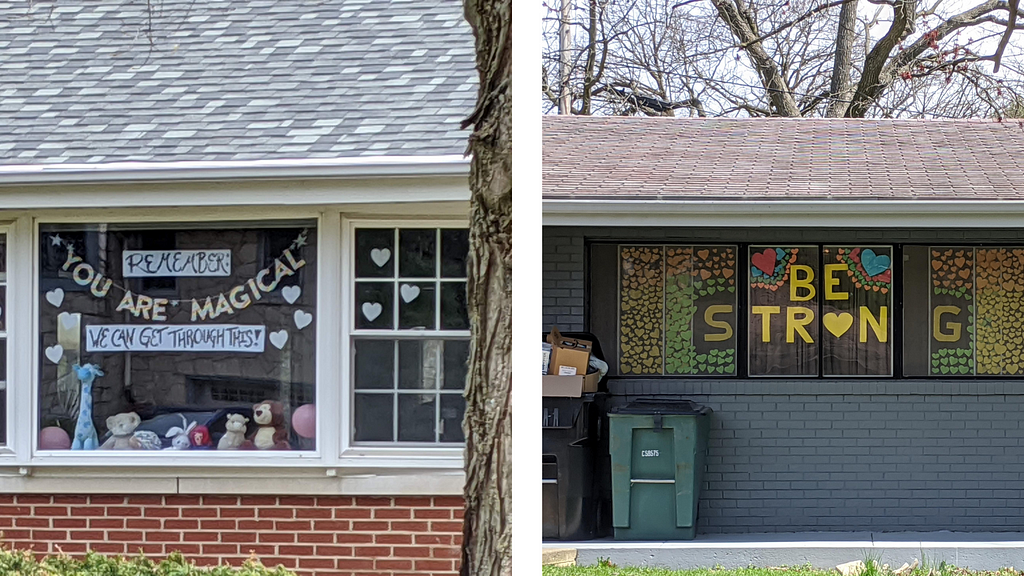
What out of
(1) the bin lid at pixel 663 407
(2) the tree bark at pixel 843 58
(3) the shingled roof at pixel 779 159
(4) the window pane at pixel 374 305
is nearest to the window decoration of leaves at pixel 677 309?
(1) the bin lid at pixel 663 407

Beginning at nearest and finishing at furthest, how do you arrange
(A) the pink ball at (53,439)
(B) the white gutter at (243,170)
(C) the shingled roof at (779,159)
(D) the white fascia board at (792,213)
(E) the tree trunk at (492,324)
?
(E) the tree trunk at (492,324) → (B) the white gutter at (243,170) → (A) the pink ball at (53,439) → (D) the white fascia board at (792,213) → (C) the shingled roof at (779,159)

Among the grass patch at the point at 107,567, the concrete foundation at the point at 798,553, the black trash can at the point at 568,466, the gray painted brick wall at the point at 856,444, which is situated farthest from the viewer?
the gray painted brick wall at the point at 856,444

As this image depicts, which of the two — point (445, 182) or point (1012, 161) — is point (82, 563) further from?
point (1012, 161)

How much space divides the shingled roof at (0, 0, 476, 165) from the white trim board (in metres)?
1.26

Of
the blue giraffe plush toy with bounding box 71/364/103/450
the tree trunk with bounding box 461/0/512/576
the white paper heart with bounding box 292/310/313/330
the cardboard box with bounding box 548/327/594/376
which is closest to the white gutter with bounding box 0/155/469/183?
the white paper heart with bounding box 292/310/313/330

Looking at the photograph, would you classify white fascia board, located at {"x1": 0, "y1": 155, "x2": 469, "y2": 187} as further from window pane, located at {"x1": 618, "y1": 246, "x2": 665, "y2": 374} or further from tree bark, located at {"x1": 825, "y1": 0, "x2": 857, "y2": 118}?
tree bark, located at {"x1": 825, "y1": 0, "x2": 857, "y2": 118}

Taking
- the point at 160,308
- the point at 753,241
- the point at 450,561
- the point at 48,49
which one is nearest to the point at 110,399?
the point at 160,308

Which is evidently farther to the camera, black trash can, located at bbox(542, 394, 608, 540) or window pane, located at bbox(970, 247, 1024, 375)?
window pane, located at bbox(970, 247, 1024, 375)

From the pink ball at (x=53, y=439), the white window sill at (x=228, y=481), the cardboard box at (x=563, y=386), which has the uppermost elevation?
the cardboard box at (x=563, y=386)

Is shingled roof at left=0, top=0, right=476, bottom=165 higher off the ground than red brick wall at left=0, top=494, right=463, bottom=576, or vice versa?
shingled roof at left=0, top=0, right=476, bottom=165

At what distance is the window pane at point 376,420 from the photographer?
6863mm

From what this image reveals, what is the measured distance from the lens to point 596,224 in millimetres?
8109

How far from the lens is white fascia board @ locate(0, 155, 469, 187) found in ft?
21.3

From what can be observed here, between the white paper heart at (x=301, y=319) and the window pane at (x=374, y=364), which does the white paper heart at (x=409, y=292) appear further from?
the white paper heart at (x=301, y=319)
